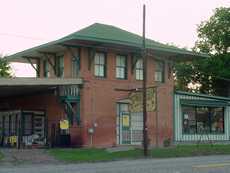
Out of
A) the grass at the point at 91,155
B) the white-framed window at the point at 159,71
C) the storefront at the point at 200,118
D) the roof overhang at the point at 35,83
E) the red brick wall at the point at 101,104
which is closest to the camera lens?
the grass at the point at 91,155

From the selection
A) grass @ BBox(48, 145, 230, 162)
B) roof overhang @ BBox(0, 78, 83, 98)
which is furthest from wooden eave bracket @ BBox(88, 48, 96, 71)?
grass @ BBox(48, 145, 230, 162)

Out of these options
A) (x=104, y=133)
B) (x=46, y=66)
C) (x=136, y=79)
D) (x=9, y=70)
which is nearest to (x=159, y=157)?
(x=104, y=133)

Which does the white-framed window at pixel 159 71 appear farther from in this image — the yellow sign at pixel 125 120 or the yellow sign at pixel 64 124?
the yellow sign at pixel 64 124

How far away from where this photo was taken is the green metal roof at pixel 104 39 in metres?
33.3

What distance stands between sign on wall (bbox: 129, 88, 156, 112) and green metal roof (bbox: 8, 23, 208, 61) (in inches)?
135

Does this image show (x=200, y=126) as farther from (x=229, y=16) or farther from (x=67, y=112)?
(x=229, y=16)

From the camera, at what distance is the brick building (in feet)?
113

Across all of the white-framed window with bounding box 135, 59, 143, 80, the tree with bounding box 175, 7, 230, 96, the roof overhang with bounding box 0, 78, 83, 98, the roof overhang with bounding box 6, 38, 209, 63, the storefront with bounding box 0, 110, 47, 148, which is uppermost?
the tree with bounding box 175, 7, 230, 96

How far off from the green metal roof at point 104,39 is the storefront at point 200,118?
4.14 m

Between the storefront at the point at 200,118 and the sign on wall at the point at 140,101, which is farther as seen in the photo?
the storefront at the point at 200,118

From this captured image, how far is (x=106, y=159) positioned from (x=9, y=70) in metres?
44.9

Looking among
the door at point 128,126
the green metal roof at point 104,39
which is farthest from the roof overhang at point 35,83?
the door at point 128,126

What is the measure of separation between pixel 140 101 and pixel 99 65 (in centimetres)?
444

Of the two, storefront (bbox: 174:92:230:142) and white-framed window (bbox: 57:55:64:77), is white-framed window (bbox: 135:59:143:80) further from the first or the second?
white-framed window (bbox: 57:55:64:77)
